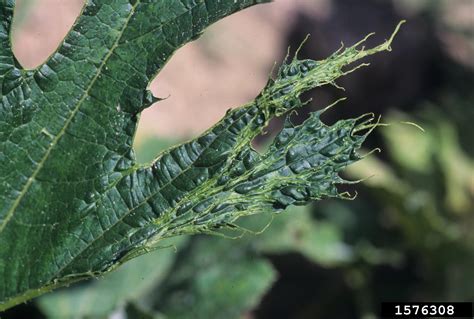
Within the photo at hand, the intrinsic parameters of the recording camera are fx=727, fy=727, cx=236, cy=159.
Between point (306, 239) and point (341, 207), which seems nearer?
point (306, 239)

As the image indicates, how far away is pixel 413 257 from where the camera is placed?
3498 mm

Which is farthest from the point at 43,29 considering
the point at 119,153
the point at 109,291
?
the point at 119,153

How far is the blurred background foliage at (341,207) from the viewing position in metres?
2.33

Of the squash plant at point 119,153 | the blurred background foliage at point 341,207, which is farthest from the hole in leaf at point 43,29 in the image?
the squash plant at point 119,153

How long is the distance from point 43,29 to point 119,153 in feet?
10.6

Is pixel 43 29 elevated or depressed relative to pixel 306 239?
elevated

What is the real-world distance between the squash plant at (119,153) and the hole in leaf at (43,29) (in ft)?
9.48

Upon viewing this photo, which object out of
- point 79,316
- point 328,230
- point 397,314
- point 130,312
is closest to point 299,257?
point 328,230

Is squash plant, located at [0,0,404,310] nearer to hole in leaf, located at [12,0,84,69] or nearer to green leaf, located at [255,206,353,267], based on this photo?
green leaf, located at [255,206,353,267]

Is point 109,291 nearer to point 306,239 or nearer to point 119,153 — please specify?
point 306,239

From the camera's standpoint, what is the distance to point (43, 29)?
4.05 meters

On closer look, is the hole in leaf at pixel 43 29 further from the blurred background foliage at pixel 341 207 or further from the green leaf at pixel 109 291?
the green leaf at pixel 109 291

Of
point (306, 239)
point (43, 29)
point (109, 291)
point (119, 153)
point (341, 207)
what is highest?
point (43, 29)

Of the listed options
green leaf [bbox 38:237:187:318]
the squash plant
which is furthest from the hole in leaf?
the squash plant
